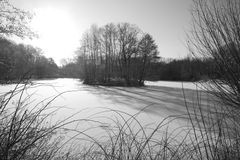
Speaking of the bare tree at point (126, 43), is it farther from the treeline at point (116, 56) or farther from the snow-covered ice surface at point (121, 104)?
the snow-covered ice surface at point (121, 104)

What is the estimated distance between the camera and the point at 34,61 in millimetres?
1357

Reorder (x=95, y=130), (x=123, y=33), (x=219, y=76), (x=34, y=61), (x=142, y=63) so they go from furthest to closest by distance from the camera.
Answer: (x=123, y=33) < (x=142, y=63) < (x=95, y=130) < (x=219, y=76) < (x=34, y=61)

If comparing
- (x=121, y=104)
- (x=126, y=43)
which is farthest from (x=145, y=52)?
(x=121, y=104)

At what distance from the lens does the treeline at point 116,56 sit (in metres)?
18.2

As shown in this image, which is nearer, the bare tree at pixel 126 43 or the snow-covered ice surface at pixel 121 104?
the snow-covered ice surface at pixel 121 104

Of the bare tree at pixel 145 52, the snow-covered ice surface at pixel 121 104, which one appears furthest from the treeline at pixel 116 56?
the snow-covered ice surface at pixel 121 104

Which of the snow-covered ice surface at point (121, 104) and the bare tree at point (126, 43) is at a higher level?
the bare tree at point (126, 43)

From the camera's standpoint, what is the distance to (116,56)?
2122 cm

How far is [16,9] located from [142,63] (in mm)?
14952

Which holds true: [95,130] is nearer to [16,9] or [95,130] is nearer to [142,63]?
[16,9]

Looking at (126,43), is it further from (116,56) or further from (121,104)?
(121,104)

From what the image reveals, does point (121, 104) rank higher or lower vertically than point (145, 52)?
lower

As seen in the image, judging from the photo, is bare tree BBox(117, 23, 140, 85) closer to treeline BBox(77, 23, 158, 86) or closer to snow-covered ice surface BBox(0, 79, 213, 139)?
treeline BBox(77, 23, 158, 86)

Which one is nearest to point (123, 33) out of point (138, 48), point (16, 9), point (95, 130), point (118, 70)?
point (138, 48)
